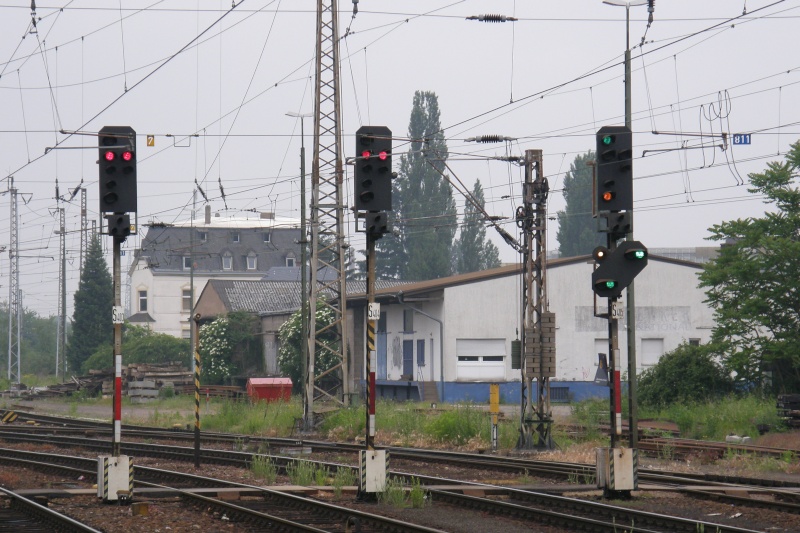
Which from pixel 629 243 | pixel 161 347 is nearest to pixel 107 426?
pixel 629 243

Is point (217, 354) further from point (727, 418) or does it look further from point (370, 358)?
point (370, 358)

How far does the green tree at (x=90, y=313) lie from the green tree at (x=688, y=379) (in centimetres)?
4798

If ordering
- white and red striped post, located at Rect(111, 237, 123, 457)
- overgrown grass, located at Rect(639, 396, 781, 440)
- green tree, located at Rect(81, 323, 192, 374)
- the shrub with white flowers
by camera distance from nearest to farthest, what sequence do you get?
1. white and red striped post, located at Rect(111, 237, 123, 457)
2. overgrown grass, located at Rect(639, 396, 781, 440)
3. the shrub with white flowers
4. green tree, located at Rect(81, 323, 192, 374)

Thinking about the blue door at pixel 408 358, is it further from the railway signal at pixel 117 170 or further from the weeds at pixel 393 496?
the railway signal at pixel 117 170

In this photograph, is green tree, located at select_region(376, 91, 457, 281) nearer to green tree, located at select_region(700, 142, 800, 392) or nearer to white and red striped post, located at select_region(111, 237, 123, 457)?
green tree, located at select_region(700, 142, 800, 392)

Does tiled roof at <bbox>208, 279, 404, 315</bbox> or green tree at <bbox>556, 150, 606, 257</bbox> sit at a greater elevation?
green tree at <bbox>556, 150, 606, 257</bbox>

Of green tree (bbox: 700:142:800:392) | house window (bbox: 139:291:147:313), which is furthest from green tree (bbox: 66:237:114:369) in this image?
green tree (bbox: 700:142:800:392)

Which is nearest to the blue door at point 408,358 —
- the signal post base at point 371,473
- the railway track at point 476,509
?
the railway track at point 476,509

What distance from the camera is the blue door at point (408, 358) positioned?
53969mm

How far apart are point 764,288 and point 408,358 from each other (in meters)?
22.6

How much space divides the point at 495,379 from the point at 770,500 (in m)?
34.9

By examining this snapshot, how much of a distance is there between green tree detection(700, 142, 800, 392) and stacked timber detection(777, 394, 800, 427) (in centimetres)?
405

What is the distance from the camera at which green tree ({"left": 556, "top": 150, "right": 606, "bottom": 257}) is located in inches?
4163

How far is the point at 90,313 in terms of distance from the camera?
77.4 m
